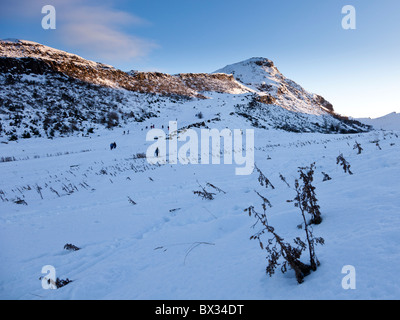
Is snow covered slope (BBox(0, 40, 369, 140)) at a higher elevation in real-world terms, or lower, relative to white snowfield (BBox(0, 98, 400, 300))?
higher

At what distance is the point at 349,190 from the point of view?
3.43m

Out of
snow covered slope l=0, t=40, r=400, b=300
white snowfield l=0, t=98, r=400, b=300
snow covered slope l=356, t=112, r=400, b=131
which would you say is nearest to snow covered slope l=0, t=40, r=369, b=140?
snow covered slope l=356, t=112, r=400, b=131

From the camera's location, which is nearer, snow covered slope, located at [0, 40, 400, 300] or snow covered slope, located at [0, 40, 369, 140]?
snow covered slope, located at [0, 40, 400, 300]

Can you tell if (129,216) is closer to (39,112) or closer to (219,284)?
(219,284)

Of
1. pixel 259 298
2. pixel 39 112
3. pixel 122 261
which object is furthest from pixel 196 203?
pixel 39 112

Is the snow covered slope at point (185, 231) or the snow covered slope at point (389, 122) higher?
the snow covered slope at point (389, 122)

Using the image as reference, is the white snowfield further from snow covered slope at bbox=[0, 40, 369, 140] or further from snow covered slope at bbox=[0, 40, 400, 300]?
snow covered slope at bbox=[0, 40, 369, 140]

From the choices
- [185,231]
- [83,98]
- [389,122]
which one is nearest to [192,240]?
[185,231]

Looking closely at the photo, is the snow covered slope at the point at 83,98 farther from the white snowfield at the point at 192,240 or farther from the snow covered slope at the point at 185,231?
the white snowfield at the point at 192,240

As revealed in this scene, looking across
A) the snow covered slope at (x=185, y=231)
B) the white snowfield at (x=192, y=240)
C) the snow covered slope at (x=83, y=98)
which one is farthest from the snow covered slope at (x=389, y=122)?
the white snowfield at (x=192, y=240)

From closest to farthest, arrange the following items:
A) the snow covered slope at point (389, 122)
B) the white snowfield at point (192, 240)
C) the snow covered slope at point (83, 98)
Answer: the white snowfield at point (192, 240)
the snow covered slope at point (83, 98)
the snow covered slope at point (389, 122)

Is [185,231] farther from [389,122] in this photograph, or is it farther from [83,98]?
[389,122]

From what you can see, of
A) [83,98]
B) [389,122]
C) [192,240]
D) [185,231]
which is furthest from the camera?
[389,122]

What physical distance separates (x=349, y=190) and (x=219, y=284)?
2.63m
